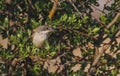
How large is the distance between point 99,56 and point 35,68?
784mm

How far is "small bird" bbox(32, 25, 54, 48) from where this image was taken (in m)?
3.65

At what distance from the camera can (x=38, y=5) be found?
14.3 ft

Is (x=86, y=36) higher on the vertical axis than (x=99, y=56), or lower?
higher

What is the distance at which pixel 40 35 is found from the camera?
3.66 m

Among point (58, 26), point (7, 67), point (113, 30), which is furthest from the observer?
point (7, 67)

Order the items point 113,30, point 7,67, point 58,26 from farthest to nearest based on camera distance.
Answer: point 7,67, point 113,30, point 58,26

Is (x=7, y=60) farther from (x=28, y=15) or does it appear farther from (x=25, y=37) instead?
(x=28, y=15)

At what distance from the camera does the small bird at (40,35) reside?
3648 mm

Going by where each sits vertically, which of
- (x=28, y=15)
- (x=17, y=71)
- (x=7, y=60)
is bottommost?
(x=17, y=71)

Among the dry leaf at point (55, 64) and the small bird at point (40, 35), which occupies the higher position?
A: the small bird at point (40, 35)

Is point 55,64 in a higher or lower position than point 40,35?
lower

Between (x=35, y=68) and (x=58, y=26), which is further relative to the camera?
(x=35, y=68)

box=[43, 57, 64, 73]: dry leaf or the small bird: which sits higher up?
the small bird

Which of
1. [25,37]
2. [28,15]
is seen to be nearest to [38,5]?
[28,15]
